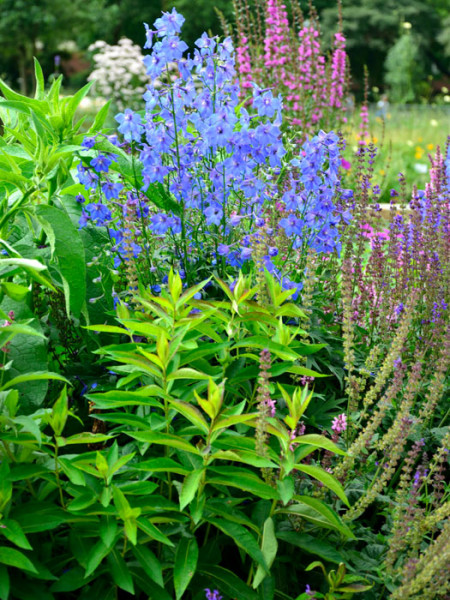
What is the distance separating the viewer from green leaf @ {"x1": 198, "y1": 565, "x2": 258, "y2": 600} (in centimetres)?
153

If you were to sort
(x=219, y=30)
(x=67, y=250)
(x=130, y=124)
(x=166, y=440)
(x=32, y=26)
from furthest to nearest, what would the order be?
(x=219, y=30) < (x=32, y=26) < (x=130, y=124) < (x=67, y=250) < (x=166, y=440)

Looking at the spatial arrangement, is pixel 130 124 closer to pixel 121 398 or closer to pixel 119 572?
pixel 121 398

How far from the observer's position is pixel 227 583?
1.56 m

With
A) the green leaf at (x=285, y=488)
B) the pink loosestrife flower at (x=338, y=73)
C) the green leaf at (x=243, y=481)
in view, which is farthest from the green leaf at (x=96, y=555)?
the pink loosestrife flower at (x=338, y=73)

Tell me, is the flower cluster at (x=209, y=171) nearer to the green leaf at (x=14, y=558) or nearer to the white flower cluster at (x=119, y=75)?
the green leaf at (x=14, y=558)

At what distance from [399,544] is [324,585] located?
25 centimetres

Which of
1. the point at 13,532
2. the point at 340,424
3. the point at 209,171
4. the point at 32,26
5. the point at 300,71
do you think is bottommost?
the point at 340,424

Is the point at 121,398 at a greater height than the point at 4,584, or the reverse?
the point at 121,398

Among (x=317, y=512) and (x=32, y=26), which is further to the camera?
(x=32, y=26)

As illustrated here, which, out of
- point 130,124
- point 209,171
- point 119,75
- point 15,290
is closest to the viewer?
point 15,290

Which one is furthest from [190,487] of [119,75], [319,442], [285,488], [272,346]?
[119,75]

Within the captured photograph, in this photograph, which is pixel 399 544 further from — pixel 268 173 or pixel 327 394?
pixel 268 173

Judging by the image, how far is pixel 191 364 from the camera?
190 cm

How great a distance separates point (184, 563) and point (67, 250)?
0.95 metres
